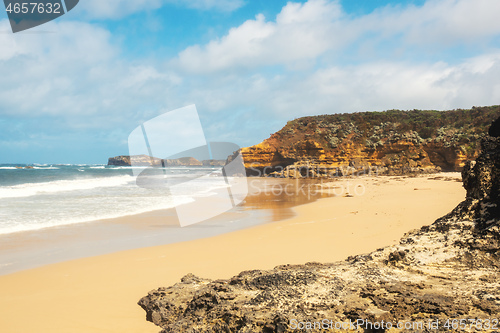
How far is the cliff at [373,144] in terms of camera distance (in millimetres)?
30047

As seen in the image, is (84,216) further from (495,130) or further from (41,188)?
(41,188)

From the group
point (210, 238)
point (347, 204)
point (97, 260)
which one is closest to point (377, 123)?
point (347, 204)

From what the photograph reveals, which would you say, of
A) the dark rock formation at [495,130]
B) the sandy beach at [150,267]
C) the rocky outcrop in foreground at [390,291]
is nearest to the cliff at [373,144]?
the sandy beach at [150,267]

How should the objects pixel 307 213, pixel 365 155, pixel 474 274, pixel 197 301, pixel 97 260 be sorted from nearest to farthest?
pixel 474 274, pixel 197 301, pixel 97 260, pixel 307 213, pixel 365 155

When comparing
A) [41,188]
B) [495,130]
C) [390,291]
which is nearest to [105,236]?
[390,291]

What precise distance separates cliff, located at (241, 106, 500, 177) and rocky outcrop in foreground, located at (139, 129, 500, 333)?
2902 centimetres

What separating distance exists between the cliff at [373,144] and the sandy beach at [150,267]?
2412cm

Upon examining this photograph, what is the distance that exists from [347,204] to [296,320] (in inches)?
436

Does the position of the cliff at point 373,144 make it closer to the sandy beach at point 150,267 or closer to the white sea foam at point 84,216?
the sandy beach at point 150,267

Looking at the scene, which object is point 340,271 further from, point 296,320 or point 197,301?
point 197,301

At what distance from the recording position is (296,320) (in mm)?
2303

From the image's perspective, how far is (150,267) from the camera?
5512 mm

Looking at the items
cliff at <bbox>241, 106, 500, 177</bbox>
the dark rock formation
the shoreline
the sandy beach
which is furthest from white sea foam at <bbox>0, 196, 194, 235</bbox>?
cliff at <bbox>241, 106, 500, 177</bbox>

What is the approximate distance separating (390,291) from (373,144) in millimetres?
34468
